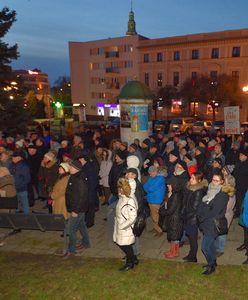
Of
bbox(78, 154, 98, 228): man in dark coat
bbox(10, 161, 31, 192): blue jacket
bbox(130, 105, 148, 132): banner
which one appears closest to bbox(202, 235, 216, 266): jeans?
bbox(78, 154, 98, 228): man in dark coat

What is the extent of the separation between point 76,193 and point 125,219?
4.06 feet

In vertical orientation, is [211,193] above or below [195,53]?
below

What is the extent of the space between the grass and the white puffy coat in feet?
2.21

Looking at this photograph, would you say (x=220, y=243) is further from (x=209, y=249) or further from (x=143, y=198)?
(x=143, y=198)

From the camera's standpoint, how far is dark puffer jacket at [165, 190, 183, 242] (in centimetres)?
638

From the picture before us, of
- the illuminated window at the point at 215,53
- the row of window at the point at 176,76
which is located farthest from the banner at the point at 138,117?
the illuminated window at the point at 215,53

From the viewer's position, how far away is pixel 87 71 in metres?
65.8

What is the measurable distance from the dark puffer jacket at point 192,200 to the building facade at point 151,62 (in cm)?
4472

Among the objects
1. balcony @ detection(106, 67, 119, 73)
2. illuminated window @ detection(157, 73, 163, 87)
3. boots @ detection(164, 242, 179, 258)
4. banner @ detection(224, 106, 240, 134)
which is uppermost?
balcony @ detection(106, 67, 119, 73)

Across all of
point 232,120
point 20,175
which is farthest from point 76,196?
point 232,120

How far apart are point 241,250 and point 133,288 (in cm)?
293

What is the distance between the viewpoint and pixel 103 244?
7.86 meters

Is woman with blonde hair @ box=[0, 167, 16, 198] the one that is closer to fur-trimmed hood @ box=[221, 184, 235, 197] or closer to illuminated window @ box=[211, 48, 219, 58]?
fur-trimmed hood @ box=[221, 184, 235, 197]

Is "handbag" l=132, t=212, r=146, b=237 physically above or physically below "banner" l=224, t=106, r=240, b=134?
below
